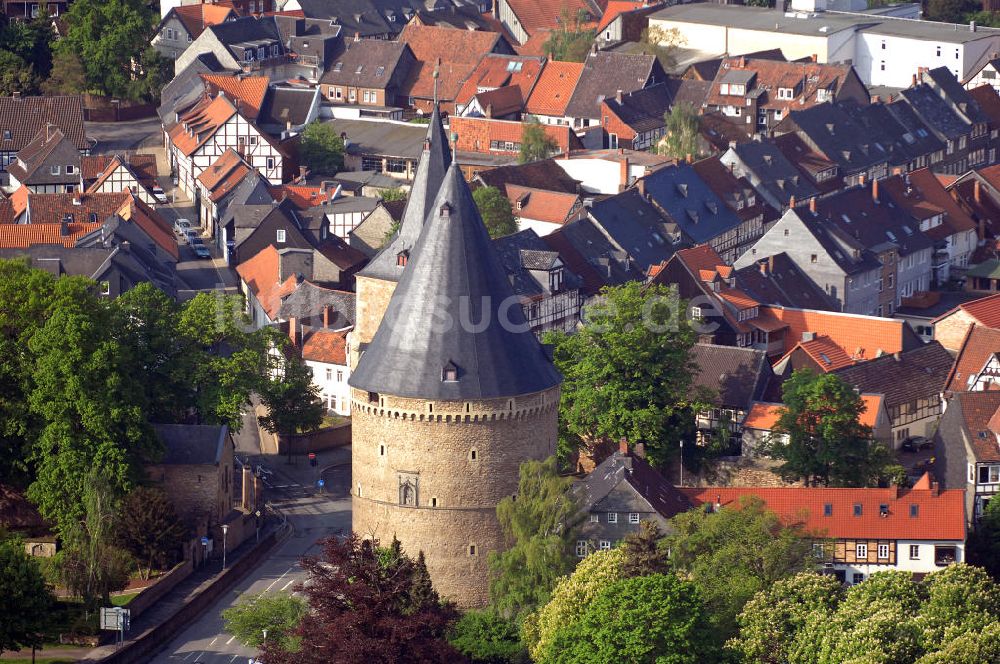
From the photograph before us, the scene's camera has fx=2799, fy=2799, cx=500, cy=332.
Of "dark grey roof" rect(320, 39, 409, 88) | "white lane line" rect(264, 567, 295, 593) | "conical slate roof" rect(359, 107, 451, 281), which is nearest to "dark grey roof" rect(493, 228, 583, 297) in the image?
"conical slate roof" rect(359, 107, 451, 281)

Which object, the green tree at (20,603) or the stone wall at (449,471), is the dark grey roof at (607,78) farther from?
the green tree at (20,603)

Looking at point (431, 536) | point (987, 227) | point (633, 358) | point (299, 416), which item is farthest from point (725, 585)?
point (987, 227)

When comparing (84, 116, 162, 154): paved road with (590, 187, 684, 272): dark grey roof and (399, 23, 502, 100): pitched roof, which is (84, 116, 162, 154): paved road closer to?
(399, 23, 502, 100): pitched roof

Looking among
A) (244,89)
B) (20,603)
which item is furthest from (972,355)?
(244,89)

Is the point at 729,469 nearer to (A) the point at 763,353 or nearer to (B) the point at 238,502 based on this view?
(A) the point at 763,353

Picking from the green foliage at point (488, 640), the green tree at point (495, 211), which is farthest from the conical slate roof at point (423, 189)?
the green tree at point (495, 211)

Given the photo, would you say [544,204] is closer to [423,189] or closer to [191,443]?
[423,189]
